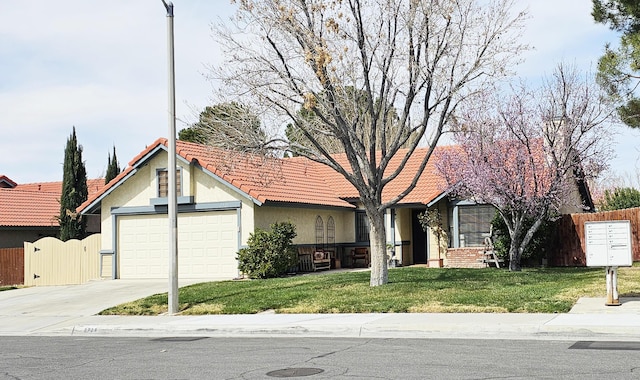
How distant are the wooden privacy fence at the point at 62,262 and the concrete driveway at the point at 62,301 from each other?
46.7 inches

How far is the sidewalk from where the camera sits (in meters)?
13.3

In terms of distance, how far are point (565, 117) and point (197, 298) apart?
40.9 ft

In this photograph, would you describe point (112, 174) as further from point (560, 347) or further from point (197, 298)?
point (560, 347)

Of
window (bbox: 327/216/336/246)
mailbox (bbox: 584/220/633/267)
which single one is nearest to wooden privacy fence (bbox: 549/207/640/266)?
window (bbox: 327/216/336/246)

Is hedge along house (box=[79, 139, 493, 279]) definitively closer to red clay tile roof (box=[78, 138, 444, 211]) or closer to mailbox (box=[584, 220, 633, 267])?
red clay tile roof (box=[78, 138, 444, 211])

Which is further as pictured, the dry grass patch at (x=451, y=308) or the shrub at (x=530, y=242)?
the shrub at (x=530, y=242)

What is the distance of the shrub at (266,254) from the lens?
2642cm

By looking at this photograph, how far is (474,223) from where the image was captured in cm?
3073

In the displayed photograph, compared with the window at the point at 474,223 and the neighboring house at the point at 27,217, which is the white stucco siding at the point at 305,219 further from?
the neighboring house at the point at 27,217

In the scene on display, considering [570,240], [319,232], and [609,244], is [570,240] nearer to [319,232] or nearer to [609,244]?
[319,232]

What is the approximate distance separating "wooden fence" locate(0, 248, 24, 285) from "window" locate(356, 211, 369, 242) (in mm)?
13645

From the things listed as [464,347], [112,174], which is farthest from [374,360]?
[112,174]

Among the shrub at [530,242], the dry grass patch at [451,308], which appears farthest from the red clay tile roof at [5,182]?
the dry grass patch at [451,308]

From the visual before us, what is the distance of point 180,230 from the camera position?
28984mm
